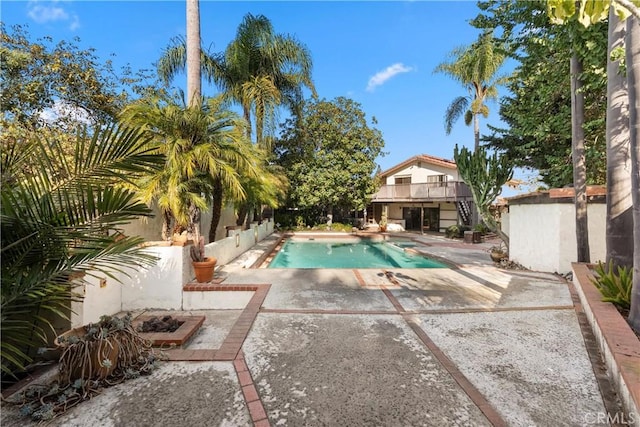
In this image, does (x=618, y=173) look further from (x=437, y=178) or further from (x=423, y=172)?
(x=423, y=172)

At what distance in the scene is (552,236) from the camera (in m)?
7.82

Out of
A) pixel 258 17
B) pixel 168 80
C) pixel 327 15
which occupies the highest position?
pixel 258 17

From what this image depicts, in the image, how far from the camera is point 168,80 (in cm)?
1259

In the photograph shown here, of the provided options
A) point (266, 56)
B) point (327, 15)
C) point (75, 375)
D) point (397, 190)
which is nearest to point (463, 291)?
point (75, 375)

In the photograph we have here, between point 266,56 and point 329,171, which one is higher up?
point 266,56

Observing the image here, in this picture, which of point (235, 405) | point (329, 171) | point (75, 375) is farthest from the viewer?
point (329, 171)

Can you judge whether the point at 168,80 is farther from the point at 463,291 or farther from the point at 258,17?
the point at 463,291

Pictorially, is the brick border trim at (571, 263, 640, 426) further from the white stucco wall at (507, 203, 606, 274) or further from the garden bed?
the garden bed

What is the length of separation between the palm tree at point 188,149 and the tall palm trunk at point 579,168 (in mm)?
8351

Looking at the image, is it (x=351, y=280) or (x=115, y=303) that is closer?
(x=115, y=303)

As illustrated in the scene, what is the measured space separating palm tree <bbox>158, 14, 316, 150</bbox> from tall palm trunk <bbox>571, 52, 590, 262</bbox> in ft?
34.2

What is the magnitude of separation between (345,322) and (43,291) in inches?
145

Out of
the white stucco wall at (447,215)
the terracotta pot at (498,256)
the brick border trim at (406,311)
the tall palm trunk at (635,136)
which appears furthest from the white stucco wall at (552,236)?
the white stucco wall at (447,215)

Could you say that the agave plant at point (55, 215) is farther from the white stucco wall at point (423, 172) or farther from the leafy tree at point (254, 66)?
the white stucco wall at point (423, 172)
